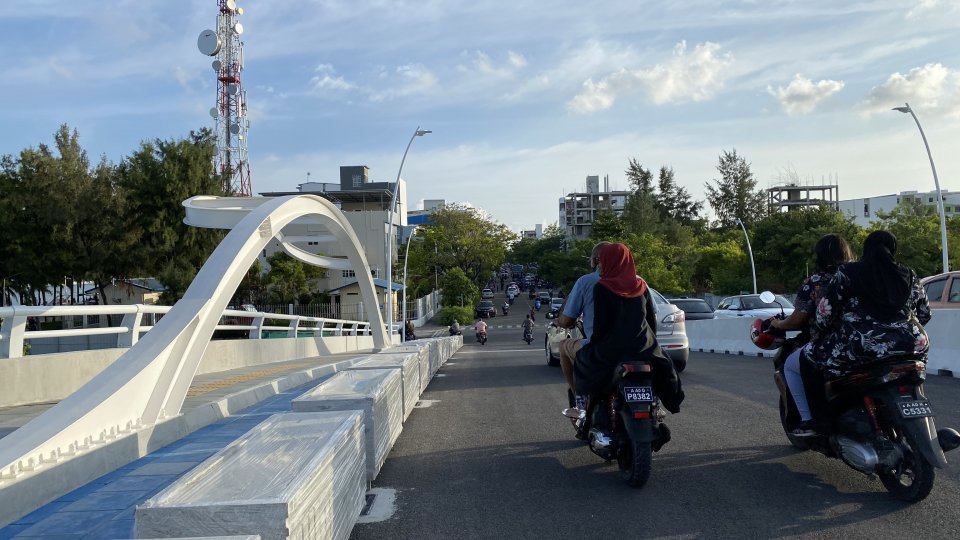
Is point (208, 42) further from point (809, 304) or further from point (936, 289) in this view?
point (809, 304)

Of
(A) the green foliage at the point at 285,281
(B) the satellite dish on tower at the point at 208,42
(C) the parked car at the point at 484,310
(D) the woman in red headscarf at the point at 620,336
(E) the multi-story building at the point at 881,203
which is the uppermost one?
(B) the satellite dish on tower at the point at 208,42

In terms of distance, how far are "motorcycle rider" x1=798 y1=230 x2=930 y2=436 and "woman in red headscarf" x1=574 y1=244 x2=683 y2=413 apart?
1055 millimetres

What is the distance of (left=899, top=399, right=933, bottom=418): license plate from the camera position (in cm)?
462

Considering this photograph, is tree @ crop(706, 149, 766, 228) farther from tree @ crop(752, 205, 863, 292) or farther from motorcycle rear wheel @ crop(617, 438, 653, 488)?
motorcycle rear wheel @ crop(617, 438, 653, 488)

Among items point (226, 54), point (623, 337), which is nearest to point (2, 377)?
point (623, 337)

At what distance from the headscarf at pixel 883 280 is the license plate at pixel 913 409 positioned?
1.80 feet

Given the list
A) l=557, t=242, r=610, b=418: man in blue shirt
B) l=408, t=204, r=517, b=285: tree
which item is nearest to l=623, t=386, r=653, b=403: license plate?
l=557, t=242, r=610, b=418: man in blue shirt

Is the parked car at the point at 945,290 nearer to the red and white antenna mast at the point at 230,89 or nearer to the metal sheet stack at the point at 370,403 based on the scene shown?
the metal sheet stack at the point at 370,403

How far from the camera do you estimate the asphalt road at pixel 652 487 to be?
4.42m

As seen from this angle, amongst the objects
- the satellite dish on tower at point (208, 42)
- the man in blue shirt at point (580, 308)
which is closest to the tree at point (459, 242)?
the satellite dish on tower at point (208, 42)

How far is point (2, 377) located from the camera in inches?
332

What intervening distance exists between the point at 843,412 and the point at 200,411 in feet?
19.4

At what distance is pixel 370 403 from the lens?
554 centimetres

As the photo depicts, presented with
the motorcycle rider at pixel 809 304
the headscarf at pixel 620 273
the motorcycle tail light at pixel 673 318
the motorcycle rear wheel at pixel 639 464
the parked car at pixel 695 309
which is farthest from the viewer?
the parked car at pixel 695 309
